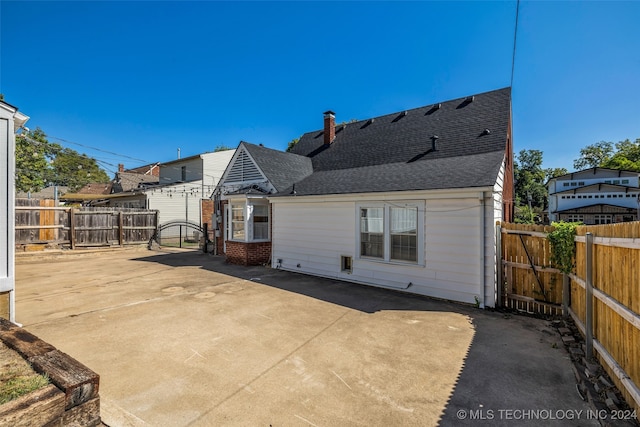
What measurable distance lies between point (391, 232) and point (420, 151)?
4.06 meters

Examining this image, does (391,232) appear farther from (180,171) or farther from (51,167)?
(51,167)

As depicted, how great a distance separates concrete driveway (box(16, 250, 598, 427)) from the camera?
113 inches

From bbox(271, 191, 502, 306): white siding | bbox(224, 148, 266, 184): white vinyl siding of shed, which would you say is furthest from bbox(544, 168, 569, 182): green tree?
bbox(224, 148, 266, 184): white vinyl siding of shed

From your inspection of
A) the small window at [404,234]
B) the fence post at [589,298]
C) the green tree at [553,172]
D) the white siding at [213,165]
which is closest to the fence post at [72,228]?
the white siding at [213,165]

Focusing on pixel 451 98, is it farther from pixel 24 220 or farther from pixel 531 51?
pixel 24 220

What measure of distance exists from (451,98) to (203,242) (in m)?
14.3

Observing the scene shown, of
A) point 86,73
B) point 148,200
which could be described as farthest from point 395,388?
point 148,200

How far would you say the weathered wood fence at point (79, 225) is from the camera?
12391 millimetres

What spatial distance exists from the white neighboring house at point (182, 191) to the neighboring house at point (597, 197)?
34.0 meters

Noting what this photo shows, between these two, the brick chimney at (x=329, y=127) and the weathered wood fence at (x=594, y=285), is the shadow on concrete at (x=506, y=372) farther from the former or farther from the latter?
the brick chimney at (x=329, y=127)

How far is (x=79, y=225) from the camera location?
46.1 feet

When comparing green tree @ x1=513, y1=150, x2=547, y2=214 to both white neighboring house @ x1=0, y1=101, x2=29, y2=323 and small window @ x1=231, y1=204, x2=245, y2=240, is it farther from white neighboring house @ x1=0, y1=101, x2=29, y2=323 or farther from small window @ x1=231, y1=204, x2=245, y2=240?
white neighboring house @ x1=0, y1=101, x2=29, y2=323

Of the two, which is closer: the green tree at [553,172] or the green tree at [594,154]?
the green tree at [594,154]

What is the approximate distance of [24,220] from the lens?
40.3 ft
